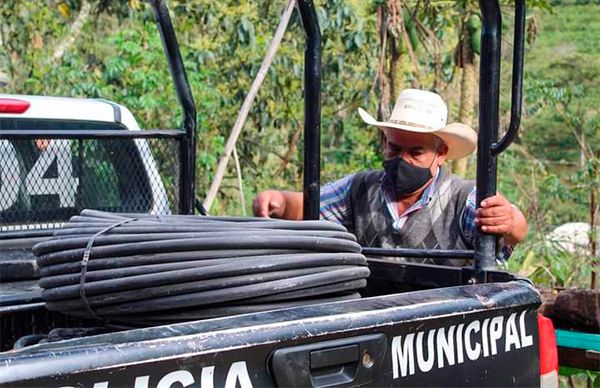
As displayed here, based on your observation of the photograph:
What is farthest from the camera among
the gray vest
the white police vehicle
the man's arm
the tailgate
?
the gray vest

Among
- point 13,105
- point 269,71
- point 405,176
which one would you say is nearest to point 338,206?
point 405,176

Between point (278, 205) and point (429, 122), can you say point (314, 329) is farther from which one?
point (429, 122)

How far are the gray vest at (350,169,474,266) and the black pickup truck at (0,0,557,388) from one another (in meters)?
0.43

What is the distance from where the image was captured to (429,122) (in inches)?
171

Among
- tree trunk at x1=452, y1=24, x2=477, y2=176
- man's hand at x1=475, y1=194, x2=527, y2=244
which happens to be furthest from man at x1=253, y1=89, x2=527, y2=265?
tree trunk at x1=452, y1=24, x2=477, y2=176

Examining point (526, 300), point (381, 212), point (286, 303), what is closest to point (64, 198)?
point (381, 212)

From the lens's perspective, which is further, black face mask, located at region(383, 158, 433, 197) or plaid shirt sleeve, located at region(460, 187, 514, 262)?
black face mask, located at region(383, 158, 433, 197)

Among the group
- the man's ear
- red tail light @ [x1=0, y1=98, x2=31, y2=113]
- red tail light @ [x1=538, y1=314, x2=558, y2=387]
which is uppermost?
red tail light @ [x1=0, y1=98, x2=31, y2=113]

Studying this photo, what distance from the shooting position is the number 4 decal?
375cm

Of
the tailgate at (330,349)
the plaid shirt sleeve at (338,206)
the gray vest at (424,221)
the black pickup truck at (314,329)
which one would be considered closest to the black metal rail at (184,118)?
the black pickup truck at (314,329)

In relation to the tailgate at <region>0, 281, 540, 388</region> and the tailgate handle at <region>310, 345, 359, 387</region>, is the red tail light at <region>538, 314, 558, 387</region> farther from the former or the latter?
the tailgate handle at <region>310, 345, 359, 387</region>

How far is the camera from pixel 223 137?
11.2m

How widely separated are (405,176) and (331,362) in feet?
6.43

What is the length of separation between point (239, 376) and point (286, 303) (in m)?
0.38
